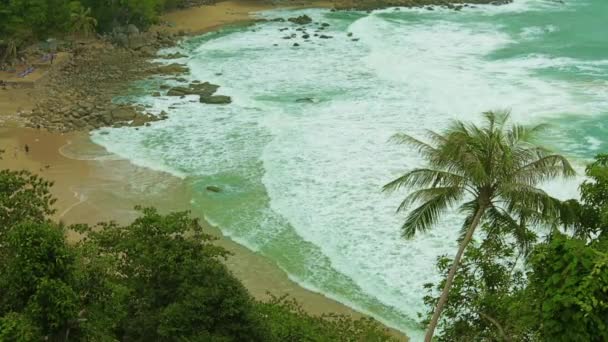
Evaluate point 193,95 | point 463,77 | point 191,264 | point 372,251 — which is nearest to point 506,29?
point 463,77

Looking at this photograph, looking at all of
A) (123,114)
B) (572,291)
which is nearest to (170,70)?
(123,114)

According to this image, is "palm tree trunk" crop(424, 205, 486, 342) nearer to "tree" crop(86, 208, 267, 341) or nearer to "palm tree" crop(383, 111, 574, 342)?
"palm tree" crop(383, 111, 574, 342)

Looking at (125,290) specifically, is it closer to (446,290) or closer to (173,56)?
(446,290)

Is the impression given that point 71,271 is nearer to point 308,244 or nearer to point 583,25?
point 308,244

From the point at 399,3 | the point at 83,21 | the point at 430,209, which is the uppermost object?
the point at 430,209

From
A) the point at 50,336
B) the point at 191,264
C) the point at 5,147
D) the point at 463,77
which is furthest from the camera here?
the point at 463,77

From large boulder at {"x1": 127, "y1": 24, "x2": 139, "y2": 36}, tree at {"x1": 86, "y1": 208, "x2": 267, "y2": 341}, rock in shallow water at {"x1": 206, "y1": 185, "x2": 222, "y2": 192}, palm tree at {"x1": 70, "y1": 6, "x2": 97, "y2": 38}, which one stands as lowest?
rock in shallow water at {"x1": 206, "y1": 185, "x2": 222, "y2": 192}

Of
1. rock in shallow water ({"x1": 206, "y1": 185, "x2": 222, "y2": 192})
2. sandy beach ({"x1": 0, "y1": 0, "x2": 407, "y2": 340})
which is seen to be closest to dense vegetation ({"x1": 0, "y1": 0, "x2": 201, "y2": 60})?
sandy beach ({"x1": 0, "y1": 0, "x2": 407, "y2": 340})
